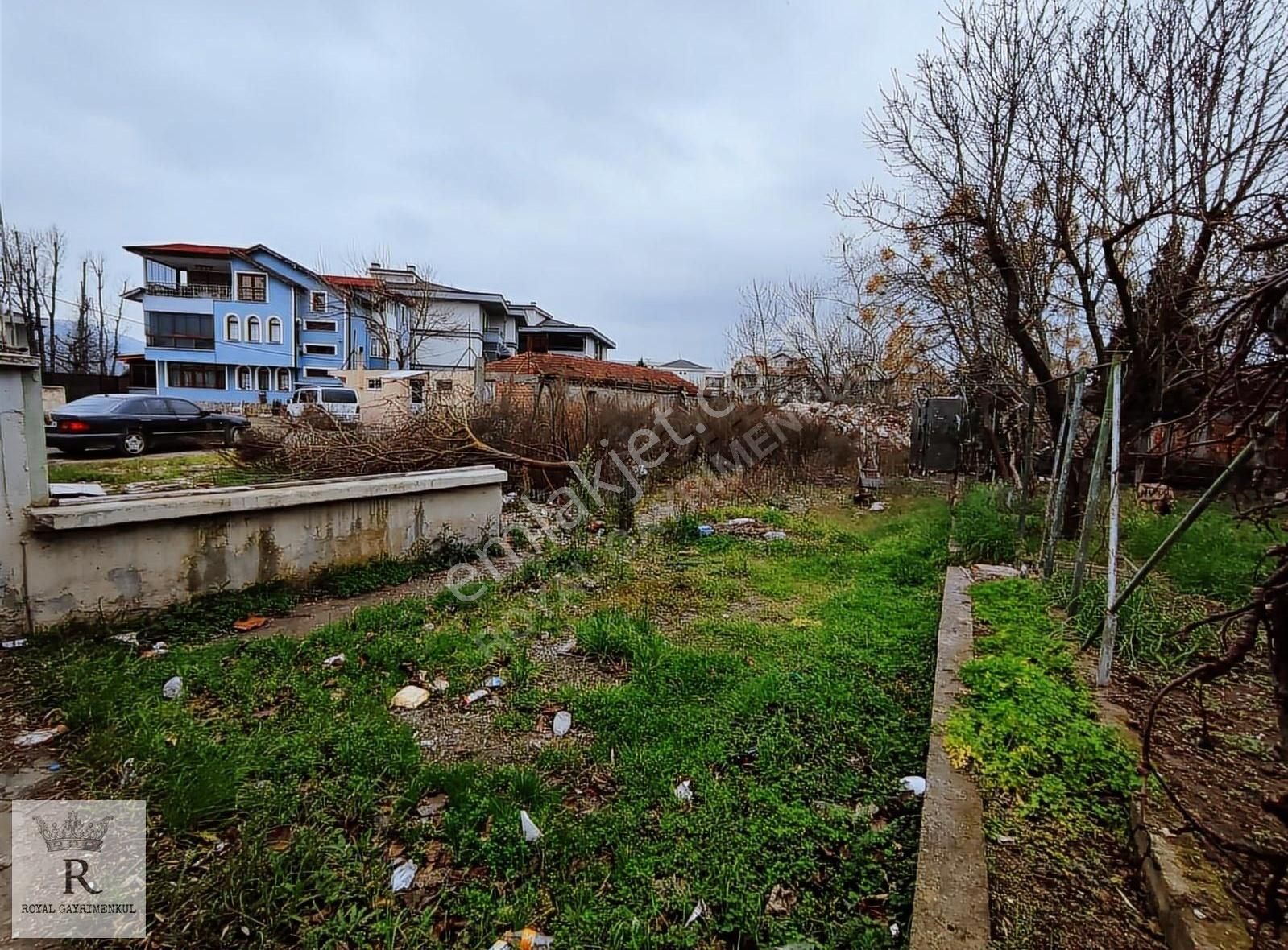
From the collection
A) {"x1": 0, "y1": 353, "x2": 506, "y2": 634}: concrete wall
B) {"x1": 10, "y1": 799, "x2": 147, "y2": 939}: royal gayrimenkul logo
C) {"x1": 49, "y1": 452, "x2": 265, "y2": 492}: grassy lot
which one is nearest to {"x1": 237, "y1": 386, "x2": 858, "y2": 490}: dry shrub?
{"x1": 49, "y1": 452, "x2": 265, "y2": 492}: grassy lot

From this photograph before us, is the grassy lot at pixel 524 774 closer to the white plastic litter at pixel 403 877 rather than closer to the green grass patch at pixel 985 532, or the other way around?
the white plastic litter at pixel 403 877

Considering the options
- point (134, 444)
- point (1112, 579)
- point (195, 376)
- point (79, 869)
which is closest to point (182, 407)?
point (134, 444)

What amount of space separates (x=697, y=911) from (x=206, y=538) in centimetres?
370

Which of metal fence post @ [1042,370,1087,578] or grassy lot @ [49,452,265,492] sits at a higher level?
metal fence post @ [1042,370,1087,578]

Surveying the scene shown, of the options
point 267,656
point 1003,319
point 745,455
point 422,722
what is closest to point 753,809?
point 422,722

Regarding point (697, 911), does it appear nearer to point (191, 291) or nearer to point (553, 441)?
point (553, 441)

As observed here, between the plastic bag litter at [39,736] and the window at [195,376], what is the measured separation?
1213 inches

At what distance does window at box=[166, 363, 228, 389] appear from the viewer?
1070 inches

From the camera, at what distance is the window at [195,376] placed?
89.2 feet

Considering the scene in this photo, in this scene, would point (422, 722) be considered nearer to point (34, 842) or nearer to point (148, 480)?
point (34, 842)

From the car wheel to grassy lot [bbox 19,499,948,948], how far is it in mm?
10677

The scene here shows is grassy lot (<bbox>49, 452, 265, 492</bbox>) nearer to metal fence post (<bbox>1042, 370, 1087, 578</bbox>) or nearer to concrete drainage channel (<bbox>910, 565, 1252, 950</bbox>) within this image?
concrete drainage channel (<bbox>910, 565, 1252, 950</bbox>)

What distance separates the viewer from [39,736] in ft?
7.98

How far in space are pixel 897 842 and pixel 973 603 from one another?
2218 millimetres
